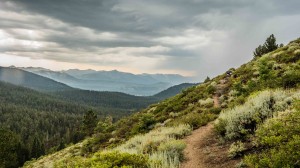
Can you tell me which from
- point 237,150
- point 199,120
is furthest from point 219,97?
point 237,150

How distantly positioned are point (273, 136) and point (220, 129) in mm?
5837

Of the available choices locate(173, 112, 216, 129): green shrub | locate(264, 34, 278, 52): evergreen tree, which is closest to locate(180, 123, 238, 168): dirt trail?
locate(173, 112, 216, 129): green shrub

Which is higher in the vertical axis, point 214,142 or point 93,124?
point 214,142

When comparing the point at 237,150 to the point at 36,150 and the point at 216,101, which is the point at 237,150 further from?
the point at 36,150

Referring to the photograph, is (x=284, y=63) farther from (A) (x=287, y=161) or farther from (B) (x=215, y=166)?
(A) (x=287, y=161)

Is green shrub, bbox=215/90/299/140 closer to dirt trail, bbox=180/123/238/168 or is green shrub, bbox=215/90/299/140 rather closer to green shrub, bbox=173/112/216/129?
dirt trail, bbox=180/123/238/168

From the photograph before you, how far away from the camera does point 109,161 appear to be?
855 centimetres

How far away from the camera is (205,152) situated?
1224cm

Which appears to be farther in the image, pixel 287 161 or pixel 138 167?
pixel 138 167

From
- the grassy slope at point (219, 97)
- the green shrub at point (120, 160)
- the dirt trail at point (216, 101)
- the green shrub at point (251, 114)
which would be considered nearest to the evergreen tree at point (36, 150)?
the grassy slope at point (219, 97)

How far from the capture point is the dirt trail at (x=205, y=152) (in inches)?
416

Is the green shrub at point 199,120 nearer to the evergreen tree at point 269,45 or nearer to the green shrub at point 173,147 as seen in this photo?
the green shrub at point 173,147

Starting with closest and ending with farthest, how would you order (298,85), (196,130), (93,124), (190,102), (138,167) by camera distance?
(138,167) → (298,85) → (196,130) → (190,102) → (93,124)

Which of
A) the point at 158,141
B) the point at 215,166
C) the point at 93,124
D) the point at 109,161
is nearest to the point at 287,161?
the point at 215,166
